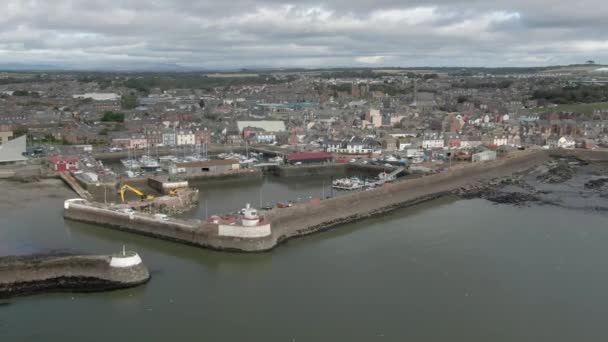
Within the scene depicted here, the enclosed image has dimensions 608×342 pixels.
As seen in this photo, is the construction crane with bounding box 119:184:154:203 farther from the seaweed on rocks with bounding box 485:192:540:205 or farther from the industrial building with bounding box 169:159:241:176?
the seaweed on rocks with bounding box 485:192:540:205

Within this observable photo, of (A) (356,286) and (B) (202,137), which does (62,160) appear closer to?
(B) (202,137)

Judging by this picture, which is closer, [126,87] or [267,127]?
[267,127]

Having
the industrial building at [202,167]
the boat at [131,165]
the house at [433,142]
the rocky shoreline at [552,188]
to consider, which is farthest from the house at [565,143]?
the boat at [131,165]

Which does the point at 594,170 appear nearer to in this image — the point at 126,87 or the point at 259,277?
the point at 259,277

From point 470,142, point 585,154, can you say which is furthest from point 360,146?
point 585,154

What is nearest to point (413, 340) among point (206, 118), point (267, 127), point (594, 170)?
A: point (594, 170)

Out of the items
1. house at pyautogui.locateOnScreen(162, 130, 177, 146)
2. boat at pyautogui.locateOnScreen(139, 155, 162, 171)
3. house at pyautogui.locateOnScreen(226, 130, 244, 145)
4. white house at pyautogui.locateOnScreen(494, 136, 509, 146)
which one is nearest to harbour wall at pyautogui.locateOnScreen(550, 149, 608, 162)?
white house at pyautogui.locateOnScreen(494, 136, 509, 146)
